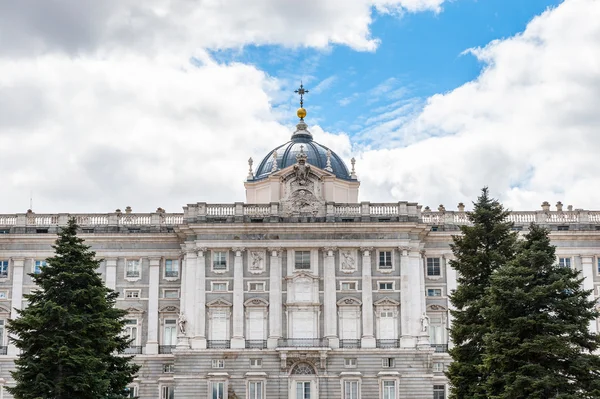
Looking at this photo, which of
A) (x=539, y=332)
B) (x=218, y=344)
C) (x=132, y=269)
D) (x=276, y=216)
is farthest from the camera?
(x=132, y=269)

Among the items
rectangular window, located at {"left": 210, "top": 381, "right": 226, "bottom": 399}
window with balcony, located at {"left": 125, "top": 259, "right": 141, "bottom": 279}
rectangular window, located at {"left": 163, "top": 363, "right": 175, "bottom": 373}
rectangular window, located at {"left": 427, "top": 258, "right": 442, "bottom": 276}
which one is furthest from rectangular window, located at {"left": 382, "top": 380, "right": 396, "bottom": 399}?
window with balcony, located at {"left": 125, "top": 259, "right": 141, "bottom": 279}

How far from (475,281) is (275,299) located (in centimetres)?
2100

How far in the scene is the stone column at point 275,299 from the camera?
2518 inches

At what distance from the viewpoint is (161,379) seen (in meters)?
64.9

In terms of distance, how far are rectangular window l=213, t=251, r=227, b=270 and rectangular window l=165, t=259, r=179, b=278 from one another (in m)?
3.93

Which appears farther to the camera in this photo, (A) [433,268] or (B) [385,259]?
(A) [433,268]

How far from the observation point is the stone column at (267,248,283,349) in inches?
2518

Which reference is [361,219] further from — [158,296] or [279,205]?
[158,296]

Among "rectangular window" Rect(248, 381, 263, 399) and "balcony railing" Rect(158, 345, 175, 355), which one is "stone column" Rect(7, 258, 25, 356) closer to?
"balcony railing" Rect(158, 345, 175, 355)

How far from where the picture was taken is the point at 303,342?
64.0 m

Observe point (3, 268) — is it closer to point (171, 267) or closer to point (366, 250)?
point (171, 267)

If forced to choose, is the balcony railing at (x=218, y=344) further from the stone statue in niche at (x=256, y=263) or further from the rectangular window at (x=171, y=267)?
the rectangular window at (x=171, y=267)

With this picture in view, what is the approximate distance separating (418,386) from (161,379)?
1857 centimetres

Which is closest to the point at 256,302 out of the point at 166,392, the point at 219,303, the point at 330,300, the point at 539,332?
the point at 219,303
